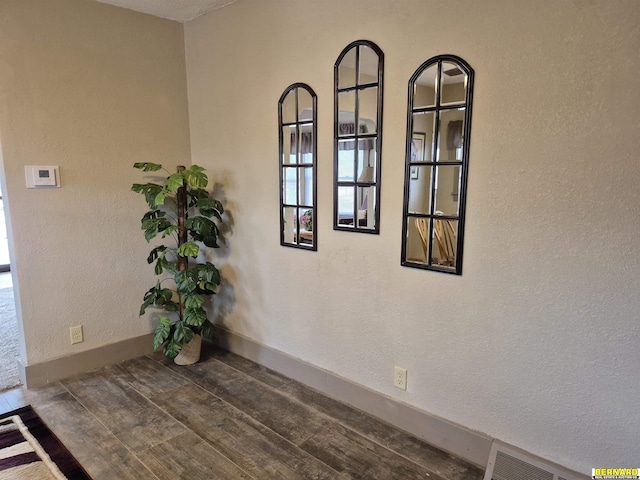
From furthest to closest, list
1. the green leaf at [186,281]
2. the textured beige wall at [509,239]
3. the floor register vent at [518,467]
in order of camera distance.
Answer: the green leaf at [186,281]
the floor register vent at [518,467]
the textured beige wall at [509,239]

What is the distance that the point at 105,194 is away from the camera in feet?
9.41

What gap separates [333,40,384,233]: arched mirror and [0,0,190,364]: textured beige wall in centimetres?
156

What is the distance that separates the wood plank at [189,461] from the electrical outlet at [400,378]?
2.84 feet

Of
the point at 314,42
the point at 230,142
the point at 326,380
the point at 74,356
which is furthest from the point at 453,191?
the point at 74,356

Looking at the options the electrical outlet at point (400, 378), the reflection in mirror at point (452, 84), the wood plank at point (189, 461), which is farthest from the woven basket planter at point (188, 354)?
the reflection in mirror at point (452, 84)

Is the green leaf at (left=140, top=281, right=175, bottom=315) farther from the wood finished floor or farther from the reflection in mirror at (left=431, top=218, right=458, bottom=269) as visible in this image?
the reflection in mirror at (left=431, top=218, right=458, bottom=269)

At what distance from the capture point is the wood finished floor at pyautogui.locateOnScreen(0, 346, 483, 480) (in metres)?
1.89

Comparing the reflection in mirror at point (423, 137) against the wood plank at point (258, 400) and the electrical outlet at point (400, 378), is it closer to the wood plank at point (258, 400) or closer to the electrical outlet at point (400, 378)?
the electrical outlet at point (400, 378)

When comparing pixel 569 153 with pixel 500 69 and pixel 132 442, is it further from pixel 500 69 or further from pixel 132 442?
pixel 132 442

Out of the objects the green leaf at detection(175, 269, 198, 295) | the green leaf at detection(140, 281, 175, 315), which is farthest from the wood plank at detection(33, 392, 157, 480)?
the green leaf at detection(175, 269, 198, 295)

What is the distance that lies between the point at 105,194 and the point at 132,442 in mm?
1669

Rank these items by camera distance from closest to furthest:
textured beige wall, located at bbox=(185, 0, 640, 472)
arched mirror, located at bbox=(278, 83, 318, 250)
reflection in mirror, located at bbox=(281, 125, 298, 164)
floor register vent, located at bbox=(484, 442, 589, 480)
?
textured beige wall, located at bbox=(185, 0, 640, 472) → floor register vent, located at bbox=(484, 442, 589, 480) → arched mirror, located at bbox=(278, 83, 318, 250) → reflection in mirror, located at bbox=(281, 125, 298, 164)

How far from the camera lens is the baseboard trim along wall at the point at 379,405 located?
6.37 feet

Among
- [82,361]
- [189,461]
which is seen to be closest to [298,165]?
[189,461]
